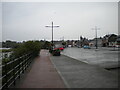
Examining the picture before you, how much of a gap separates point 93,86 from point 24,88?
2732mm

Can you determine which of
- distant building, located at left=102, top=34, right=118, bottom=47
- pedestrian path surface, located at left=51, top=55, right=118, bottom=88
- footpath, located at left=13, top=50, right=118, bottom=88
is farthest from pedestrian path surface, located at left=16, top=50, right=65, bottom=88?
distant building, located at left=102, top=34, right=118, bottom=47

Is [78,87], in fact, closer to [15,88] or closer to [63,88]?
[63,88]

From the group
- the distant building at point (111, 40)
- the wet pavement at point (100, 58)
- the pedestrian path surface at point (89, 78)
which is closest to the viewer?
the pedestrian path surface at point (89, 78)

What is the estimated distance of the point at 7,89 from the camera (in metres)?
4.96

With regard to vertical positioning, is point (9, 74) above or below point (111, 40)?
below

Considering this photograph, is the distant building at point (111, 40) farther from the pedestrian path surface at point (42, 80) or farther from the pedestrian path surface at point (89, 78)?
the pedestrian path surface at point (42, 80)

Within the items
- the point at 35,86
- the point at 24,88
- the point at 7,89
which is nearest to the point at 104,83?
the point at 35,86

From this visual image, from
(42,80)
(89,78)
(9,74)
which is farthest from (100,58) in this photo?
(9,74)

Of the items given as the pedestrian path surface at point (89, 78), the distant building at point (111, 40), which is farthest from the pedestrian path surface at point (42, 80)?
the distant building at point (111, 40)

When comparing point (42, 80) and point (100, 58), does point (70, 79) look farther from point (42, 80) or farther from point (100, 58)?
point (100, 58)

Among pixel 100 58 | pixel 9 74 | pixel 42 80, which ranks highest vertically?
pixel 9 74

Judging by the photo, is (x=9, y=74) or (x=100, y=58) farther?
(x=100, y=58)

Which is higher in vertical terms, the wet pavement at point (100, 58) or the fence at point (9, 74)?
the fence at point (9, 74)

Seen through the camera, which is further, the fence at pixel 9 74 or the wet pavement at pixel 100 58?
the wet pavement at pixel 100 58
